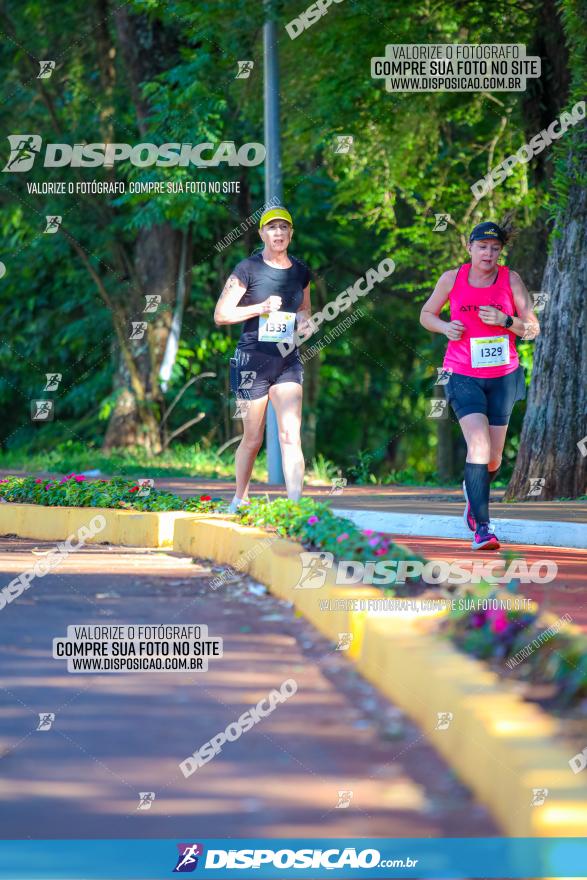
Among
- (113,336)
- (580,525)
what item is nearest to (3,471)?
(113,336)

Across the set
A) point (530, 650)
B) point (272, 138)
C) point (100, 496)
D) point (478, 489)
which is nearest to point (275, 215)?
point (478, 489)

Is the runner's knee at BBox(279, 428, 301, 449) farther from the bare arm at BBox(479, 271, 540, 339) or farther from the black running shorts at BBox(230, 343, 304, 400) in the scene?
the bare arm at BBox(479, 271, 540, 339)

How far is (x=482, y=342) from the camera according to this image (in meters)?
10.1

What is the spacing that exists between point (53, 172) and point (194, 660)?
85.8 feet

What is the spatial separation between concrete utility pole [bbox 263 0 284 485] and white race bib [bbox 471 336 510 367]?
460 inches

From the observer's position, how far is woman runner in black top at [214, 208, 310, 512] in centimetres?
1107

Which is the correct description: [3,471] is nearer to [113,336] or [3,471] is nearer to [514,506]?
[113,336]

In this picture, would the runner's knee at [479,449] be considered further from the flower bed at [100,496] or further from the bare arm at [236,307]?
the flower bed at [100,496]

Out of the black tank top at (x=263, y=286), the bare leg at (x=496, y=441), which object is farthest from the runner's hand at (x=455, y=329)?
the black tank top at (x=263, y=286)

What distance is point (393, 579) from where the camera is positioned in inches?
312

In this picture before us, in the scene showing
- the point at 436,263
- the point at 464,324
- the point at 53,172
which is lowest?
the point at 464,324

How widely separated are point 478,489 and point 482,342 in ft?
3.07

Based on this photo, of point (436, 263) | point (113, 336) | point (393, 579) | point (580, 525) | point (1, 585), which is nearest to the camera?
point (393, 579)

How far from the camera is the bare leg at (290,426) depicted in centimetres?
1129
